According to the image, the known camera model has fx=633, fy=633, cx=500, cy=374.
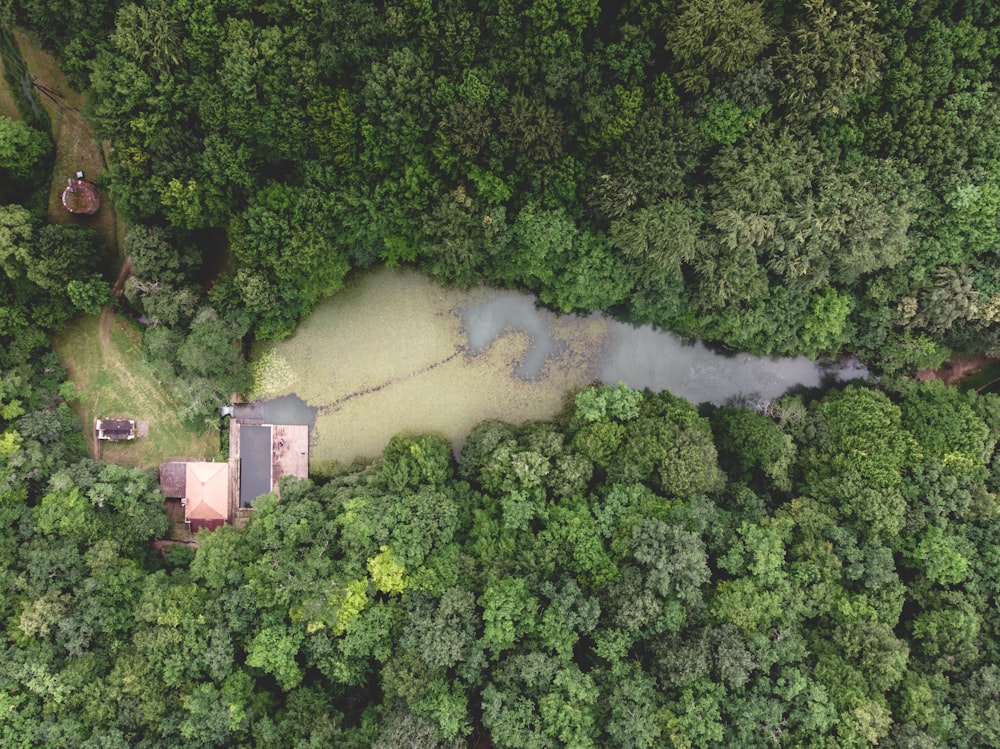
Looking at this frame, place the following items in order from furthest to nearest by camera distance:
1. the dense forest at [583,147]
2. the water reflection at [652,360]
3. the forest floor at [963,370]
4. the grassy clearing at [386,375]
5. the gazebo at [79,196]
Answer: the water reflection at [652,360] → the grassy clearing at [386,375] → the forest floor at [963,370] → the gazebo at [79,196] → the dense forest at [583,147]

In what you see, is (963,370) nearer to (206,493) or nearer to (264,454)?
(264,454)

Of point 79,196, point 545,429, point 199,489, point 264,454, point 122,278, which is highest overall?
point 79,196

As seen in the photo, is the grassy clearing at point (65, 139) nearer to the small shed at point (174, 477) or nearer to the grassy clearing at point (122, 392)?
the grassy clearing at point (122, 392)

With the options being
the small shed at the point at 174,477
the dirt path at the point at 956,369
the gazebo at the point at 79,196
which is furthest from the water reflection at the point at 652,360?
the gazebo at the point at 79,196

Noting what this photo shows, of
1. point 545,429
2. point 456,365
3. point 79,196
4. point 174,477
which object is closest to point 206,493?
point 174,477

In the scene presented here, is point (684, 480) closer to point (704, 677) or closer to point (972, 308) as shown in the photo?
point (704, 677)

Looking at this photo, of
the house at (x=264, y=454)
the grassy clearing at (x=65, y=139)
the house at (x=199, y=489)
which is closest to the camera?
the grassy clearing at (x=65, y=139)
